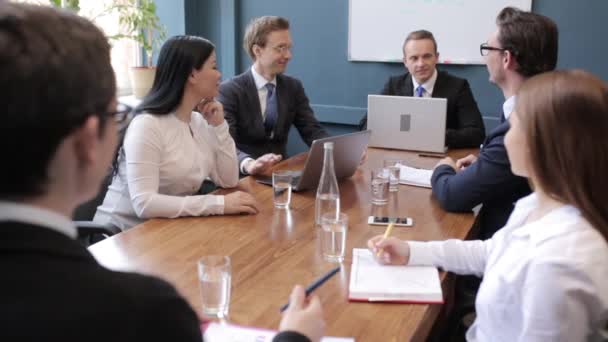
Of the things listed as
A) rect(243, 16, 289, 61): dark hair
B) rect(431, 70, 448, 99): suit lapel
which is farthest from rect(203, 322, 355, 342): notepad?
rect(431, 70, 448, 99): suit lapel

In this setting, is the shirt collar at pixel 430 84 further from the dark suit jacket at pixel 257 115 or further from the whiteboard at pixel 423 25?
the dark suit jacket at pixel 257 115

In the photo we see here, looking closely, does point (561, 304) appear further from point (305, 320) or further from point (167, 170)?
point (167, 170)

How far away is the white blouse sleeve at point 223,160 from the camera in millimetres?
2176

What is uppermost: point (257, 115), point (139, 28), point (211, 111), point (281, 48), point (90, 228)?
point (139, 28)

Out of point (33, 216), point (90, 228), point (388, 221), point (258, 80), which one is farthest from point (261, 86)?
point (33, 216)

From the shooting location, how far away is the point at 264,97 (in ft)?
10.2

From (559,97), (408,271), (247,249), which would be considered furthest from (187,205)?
(559,97)

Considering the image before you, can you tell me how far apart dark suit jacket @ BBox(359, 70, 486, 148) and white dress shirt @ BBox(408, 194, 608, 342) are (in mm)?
1659

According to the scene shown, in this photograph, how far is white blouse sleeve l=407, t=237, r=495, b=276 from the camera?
139cm

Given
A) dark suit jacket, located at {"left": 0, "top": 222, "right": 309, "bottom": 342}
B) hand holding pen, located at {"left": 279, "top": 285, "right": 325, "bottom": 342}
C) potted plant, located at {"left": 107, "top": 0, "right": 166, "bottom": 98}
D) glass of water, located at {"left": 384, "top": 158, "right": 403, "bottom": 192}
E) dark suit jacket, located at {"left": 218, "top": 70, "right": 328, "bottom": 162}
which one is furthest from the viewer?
potted plant, located at {"left": 107, "top": 0, "right": 166, "bottom": 98}

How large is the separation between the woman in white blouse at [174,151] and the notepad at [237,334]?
2.30 feet

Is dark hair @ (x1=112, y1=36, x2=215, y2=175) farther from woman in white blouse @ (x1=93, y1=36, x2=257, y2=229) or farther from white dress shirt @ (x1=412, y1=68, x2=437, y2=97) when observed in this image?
white dress shirt @ (x1=412, y1=68, x2=437, y2=97)

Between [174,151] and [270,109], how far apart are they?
1.16 meters

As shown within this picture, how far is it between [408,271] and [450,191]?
1.89 feet
